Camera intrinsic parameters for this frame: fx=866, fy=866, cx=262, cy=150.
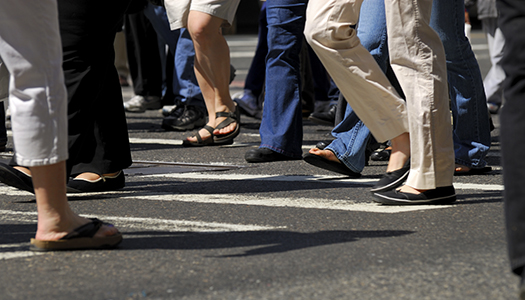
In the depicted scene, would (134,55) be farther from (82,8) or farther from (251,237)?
(251,237)

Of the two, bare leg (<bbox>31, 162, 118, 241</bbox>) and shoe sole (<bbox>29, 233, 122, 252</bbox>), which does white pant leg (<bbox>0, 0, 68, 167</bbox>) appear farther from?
shoe sole (<bbox>29, 233, 122, 252</bbox>)

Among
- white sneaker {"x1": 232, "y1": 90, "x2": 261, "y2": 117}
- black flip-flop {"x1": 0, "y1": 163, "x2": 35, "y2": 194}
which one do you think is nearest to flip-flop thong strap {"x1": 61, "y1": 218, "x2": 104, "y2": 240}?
black flip-flop {"x1": 0, "y1": 163, "x2": 35, "y2": 194}

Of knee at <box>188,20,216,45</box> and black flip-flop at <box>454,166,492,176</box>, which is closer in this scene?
black flip-flop at <box>454,166,492,176</box>

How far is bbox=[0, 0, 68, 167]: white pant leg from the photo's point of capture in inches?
109

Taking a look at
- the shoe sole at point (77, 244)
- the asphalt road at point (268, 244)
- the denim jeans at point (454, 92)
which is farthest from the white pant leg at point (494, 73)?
the shoe sole at point (77, 244)

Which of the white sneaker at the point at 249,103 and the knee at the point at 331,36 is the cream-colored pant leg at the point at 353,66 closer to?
the knee at the point at 331,36

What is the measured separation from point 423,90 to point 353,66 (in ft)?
1.20

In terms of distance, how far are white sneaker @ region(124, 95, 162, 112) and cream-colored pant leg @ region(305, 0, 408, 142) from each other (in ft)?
16.7

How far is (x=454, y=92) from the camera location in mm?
4793

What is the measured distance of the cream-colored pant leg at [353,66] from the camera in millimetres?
3785

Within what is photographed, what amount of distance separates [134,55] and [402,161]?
595cm

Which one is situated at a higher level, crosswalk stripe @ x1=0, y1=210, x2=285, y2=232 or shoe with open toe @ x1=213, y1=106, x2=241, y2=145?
crosswalk stripe @ x1=0, y1=210, x2=285, y2=232

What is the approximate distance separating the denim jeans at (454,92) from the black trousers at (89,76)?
116 centimetres

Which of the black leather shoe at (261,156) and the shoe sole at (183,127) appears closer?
the black leather shoe at (261,156)
